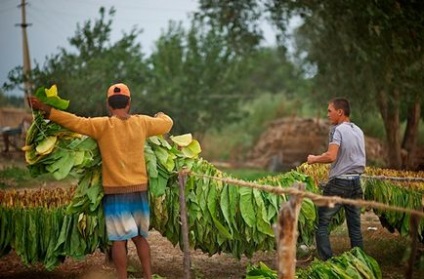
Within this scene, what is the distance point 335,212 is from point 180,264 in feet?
6.44

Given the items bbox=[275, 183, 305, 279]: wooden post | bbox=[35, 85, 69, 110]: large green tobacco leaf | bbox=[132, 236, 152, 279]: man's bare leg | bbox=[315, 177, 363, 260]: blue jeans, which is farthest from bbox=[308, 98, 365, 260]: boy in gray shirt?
bbox=[35, 85, 69, 110]: large green tobacco leaf

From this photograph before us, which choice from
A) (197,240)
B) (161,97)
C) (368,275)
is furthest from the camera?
(161,97)

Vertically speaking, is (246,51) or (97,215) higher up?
(246,51)

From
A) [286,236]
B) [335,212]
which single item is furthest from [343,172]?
[286,236]

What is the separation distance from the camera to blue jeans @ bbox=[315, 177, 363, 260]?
17.4 feet

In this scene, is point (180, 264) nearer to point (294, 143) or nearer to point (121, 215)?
point (121, 215)

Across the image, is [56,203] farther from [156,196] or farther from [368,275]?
[368,275]

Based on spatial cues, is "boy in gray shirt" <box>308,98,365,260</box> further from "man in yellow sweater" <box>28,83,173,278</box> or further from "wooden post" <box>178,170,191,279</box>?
"man in yellow sweater" <box>28,83,173,278</box>

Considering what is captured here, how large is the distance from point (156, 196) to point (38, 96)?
1255 mm

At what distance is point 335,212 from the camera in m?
5.37

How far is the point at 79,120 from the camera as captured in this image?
4391 millimetres

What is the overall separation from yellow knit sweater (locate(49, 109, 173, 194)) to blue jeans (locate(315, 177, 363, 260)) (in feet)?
6.04

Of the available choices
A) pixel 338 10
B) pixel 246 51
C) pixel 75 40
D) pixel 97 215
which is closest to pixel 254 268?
pixel 97 215

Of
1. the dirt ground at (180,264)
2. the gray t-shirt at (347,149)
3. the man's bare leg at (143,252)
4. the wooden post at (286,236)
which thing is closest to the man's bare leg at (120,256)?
the man's bare leg at (143,252)
